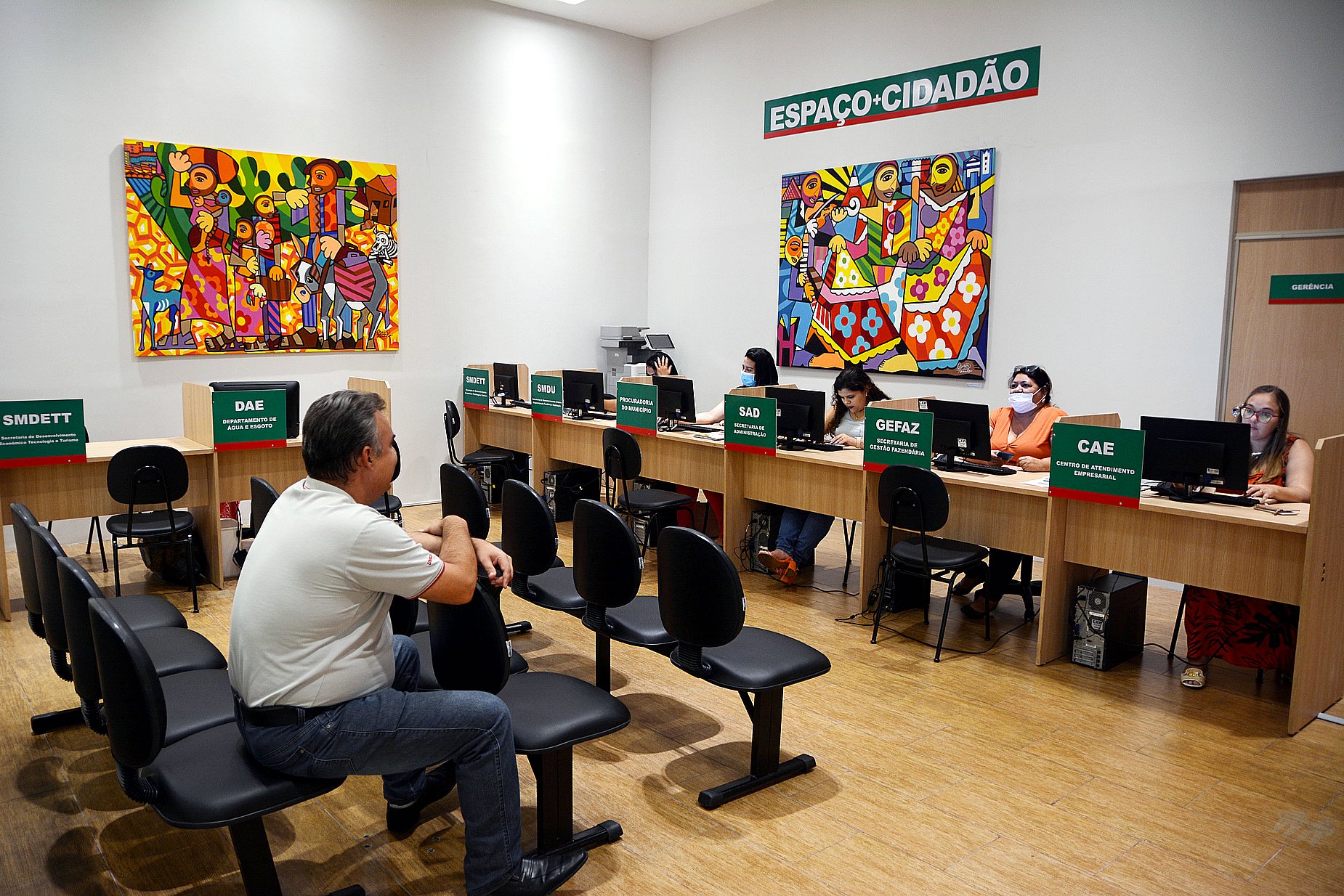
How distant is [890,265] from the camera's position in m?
6.95

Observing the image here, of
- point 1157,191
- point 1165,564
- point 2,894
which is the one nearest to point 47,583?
point 2,894

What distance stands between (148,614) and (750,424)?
3.10m

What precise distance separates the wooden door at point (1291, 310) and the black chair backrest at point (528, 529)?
4077mm

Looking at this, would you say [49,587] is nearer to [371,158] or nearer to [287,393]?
[287,393]

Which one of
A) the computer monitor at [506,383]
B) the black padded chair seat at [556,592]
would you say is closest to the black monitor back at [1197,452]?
the black padded chair seat at [556,592]

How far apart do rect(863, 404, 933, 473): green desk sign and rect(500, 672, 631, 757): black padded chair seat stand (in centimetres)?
232

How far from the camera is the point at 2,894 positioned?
248 centimetres

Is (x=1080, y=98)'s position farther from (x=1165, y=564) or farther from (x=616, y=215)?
(x=616, y=215)

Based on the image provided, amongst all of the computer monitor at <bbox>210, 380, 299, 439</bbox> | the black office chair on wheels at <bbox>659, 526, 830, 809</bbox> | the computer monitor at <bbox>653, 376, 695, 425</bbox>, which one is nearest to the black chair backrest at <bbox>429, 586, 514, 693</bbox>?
the black office chair on wheels at <bbox>659, 526, 830, 809</bbox>

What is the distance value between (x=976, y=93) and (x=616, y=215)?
3623mm

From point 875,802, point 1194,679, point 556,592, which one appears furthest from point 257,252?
point 1194,679

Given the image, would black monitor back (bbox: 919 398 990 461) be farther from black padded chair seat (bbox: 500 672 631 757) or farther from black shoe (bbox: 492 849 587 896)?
black shoe (bbox: 492 849 587 896)

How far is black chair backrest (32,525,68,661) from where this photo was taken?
2.68 metres

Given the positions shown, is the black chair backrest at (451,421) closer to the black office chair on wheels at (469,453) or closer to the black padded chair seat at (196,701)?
the black office chair on wheels at (469,453)
